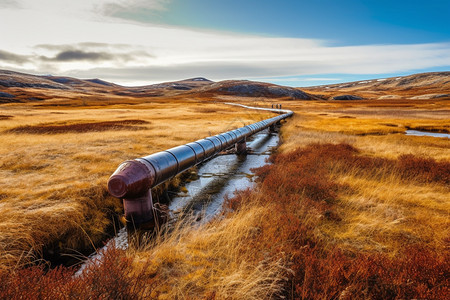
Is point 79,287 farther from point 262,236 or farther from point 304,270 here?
point 262,236

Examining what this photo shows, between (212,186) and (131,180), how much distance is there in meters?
5.77

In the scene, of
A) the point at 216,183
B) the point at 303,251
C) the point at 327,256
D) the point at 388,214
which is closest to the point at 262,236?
the point at 303,251

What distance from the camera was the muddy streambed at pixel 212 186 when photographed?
952 cm

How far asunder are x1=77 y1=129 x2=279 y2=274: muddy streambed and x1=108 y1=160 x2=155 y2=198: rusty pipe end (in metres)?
1.42

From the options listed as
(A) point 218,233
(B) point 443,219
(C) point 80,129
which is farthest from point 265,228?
(C) point 80,129

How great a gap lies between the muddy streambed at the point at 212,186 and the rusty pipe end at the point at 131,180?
1.42 meters

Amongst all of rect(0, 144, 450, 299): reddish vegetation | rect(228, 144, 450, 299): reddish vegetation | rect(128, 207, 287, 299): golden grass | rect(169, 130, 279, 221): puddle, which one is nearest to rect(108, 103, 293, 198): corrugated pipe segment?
rect(169, 130, 279, 221): puddle

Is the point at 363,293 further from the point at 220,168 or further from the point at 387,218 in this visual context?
the point at 220,168

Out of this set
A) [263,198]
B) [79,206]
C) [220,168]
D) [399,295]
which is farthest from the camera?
[220,168]

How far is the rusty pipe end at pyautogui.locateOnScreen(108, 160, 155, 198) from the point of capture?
7.29 metres

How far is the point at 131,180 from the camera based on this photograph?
7.33m

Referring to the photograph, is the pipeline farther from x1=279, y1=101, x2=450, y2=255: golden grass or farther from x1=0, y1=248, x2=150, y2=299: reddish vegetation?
x1=279, y1=101, x2=450, y2=255: golden grass

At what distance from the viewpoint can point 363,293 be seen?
13.8 ft

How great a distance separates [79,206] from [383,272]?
9110 mm
